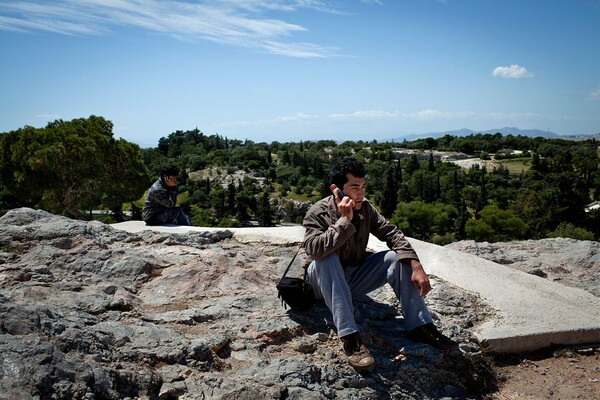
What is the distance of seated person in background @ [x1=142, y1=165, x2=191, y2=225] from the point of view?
905cm

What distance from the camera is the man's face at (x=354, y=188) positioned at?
171 inches

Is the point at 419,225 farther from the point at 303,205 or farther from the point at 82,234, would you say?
the point at 82,234

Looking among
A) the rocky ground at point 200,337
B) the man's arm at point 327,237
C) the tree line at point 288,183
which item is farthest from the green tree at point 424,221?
the man's arm at point 327,237

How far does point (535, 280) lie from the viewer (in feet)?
20.5

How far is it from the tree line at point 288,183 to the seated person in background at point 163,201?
49.8ft

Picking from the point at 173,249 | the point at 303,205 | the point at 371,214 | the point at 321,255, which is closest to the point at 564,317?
the point at 371,214

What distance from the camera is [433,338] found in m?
4.22

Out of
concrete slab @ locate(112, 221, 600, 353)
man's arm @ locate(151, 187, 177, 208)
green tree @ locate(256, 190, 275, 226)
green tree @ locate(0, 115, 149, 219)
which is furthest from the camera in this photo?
green tree @ locate(256, 190, 275, 226)

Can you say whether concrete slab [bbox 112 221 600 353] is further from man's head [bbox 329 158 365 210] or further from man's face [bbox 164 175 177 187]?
man's face [bbox 164 175 177 187]

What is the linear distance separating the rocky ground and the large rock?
1cm

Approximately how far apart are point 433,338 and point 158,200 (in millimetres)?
6409

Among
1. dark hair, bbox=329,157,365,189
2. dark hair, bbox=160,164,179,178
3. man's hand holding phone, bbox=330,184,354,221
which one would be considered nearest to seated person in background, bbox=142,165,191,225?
dark hair, bbox=160,164,179,178

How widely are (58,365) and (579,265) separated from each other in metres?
8.02

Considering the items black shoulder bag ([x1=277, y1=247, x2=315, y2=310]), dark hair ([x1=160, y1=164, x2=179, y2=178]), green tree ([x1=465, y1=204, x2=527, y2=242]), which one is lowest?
green tree ([x1=465, y1=204, x2=527, y2=242])
